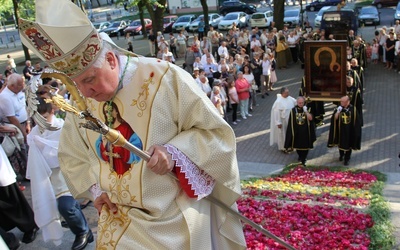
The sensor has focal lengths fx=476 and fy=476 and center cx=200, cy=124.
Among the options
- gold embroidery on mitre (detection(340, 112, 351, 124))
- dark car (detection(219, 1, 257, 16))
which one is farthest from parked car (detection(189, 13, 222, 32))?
gold embroidery on mitre (detection(340, 112, 351, 124))

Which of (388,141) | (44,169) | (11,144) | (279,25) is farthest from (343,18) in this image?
(44,169)

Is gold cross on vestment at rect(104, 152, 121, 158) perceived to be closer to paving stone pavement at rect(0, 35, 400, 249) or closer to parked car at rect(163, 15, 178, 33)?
paving stone pavement at rect(0, 35, 400, 249)

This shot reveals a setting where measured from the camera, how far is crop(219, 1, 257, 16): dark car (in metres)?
41.7

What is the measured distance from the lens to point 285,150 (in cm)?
1129

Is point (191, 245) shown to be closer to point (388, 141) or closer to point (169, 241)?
point (169, 241)

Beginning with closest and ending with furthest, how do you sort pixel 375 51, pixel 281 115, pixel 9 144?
pixel 9 144, pixel 281 115, pixel 375 51

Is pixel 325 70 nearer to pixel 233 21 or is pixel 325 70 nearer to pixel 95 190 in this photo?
pixel 95 190

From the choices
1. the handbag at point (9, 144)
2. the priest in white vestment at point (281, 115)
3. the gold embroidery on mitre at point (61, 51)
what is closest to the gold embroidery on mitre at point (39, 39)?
the gold embroidery on mitre at point (61, 51)

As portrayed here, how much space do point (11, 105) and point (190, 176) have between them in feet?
20.3

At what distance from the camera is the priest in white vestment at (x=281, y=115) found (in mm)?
11542

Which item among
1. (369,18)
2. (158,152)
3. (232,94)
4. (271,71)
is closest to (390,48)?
(271,71)

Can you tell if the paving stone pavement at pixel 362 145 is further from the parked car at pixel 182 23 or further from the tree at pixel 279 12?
the parked car at pixel 182 23

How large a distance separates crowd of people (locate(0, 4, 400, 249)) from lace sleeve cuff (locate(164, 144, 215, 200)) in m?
0.03

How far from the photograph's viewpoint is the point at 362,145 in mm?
11438
